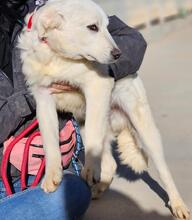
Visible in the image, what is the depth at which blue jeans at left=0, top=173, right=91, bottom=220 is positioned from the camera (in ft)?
8.86

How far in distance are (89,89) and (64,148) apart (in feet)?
1.07

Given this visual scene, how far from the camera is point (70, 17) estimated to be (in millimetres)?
2879

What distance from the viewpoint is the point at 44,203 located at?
273cm

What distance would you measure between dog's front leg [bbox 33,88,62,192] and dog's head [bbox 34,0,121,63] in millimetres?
253

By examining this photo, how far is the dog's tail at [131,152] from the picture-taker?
11.3ft

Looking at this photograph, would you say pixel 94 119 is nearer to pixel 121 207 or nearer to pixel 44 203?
pixel 44 203

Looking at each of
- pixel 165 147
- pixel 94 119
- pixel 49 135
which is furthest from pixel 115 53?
pixel 165 147

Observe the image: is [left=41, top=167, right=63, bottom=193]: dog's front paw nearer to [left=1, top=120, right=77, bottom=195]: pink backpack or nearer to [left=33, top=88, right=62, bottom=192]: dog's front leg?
[left=33, top=88, right=62, bottom=192]: dog's front leg

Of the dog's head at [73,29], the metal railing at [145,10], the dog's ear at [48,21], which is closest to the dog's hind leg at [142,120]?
the dog's head at [73,29]

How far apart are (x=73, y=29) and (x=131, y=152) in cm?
90

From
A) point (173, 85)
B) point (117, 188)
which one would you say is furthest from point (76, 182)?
point (173, 85)

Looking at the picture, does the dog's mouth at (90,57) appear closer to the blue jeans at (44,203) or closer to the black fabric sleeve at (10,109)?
the black fabric sleeve at (10,109)

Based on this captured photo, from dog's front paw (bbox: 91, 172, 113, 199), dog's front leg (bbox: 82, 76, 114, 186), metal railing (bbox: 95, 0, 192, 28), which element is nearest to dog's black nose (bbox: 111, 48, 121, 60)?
dog's front leg (bbox: 82, 76, 114, 186)

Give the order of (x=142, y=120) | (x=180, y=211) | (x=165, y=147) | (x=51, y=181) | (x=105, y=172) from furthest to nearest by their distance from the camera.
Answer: (x=165, y=147) < (x=105, y=172) < (x=142, y=120) < (x=180, y=211) < (x=51, y=181)
